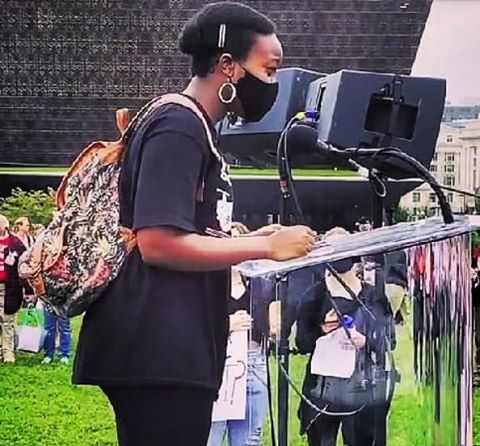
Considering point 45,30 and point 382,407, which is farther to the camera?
point 45,30

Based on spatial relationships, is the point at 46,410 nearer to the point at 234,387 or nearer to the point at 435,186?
the point at 234,387

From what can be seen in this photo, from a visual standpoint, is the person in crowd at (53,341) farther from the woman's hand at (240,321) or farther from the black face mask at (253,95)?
the black face mask at (253,95)

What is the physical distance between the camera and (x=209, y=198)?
1.43 meters

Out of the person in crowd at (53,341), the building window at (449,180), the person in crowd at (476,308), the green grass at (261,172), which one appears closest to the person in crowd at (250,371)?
the green grass at (261,172)

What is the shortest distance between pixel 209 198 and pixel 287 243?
0.43 ft

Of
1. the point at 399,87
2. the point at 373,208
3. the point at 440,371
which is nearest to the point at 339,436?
the point at 440,371

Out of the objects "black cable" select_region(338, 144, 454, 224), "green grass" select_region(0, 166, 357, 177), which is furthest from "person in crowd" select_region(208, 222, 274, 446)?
"black cable" select_region(338, 144, 454, 224)

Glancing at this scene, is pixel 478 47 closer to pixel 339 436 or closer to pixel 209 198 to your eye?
pixel 339 436

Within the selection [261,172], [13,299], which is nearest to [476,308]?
[261,172]

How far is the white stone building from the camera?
2916 millimetres

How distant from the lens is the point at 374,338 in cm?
214

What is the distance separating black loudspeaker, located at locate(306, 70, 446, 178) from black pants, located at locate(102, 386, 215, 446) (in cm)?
103

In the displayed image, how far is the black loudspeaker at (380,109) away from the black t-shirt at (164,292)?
0.94m

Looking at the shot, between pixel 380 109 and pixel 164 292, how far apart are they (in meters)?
1.23
